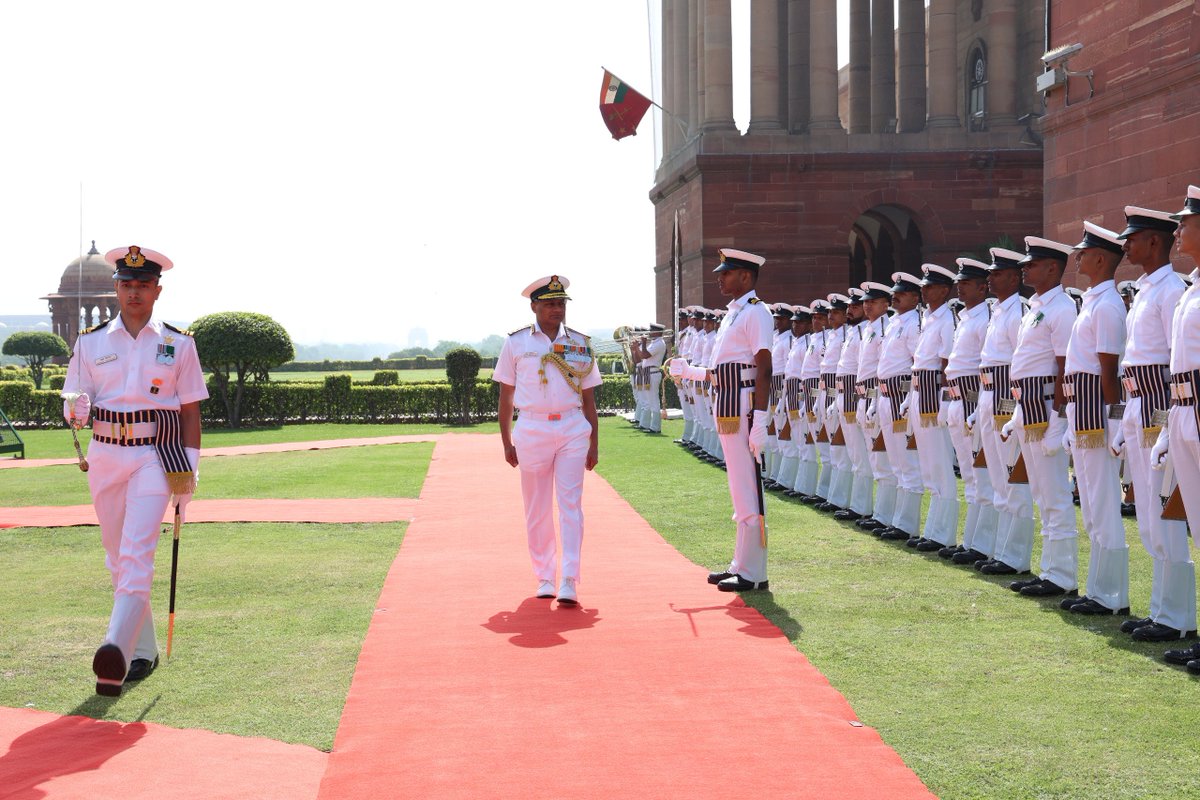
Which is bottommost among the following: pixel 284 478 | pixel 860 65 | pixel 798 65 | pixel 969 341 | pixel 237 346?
pixel 284 478

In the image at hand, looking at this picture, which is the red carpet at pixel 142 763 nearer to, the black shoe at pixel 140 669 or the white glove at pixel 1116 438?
the black shoe at pixel 140 669

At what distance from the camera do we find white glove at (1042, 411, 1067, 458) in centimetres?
840

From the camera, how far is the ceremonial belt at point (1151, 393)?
6953 millimetres

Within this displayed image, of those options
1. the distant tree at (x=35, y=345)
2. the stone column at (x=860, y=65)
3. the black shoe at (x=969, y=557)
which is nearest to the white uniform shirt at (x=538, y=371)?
the black shoe at (x=969, y=557)

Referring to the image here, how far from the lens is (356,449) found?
2303cm

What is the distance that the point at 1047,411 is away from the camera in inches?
337

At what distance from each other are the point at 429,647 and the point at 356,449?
54.3ft

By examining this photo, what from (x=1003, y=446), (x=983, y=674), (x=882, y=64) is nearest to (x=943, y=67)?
(x=882, y=64)

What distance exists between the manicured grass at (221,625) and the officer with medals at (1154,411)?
4607mm

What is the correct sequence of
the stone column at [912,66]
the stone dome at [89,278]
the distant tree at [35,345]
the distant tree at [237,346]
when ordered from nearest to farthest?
the distant tree at [237,346] < the stone column at [912,66] < the distant tree at [35,345] < the stone dome at [89,278]

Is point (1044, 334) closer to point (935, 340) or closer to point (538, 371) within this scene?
point (935, 340)

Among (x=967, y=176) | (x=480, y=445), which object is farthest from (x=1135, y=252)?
(x=967, y=176)

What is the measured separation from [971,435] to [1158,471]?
9.85 ft

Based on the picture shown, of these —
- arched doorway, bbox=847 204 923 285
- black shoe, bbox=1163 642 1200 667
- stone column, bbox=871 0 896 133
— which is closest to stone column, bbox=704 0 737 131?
arched doorway, bbox=847 204 923 285
